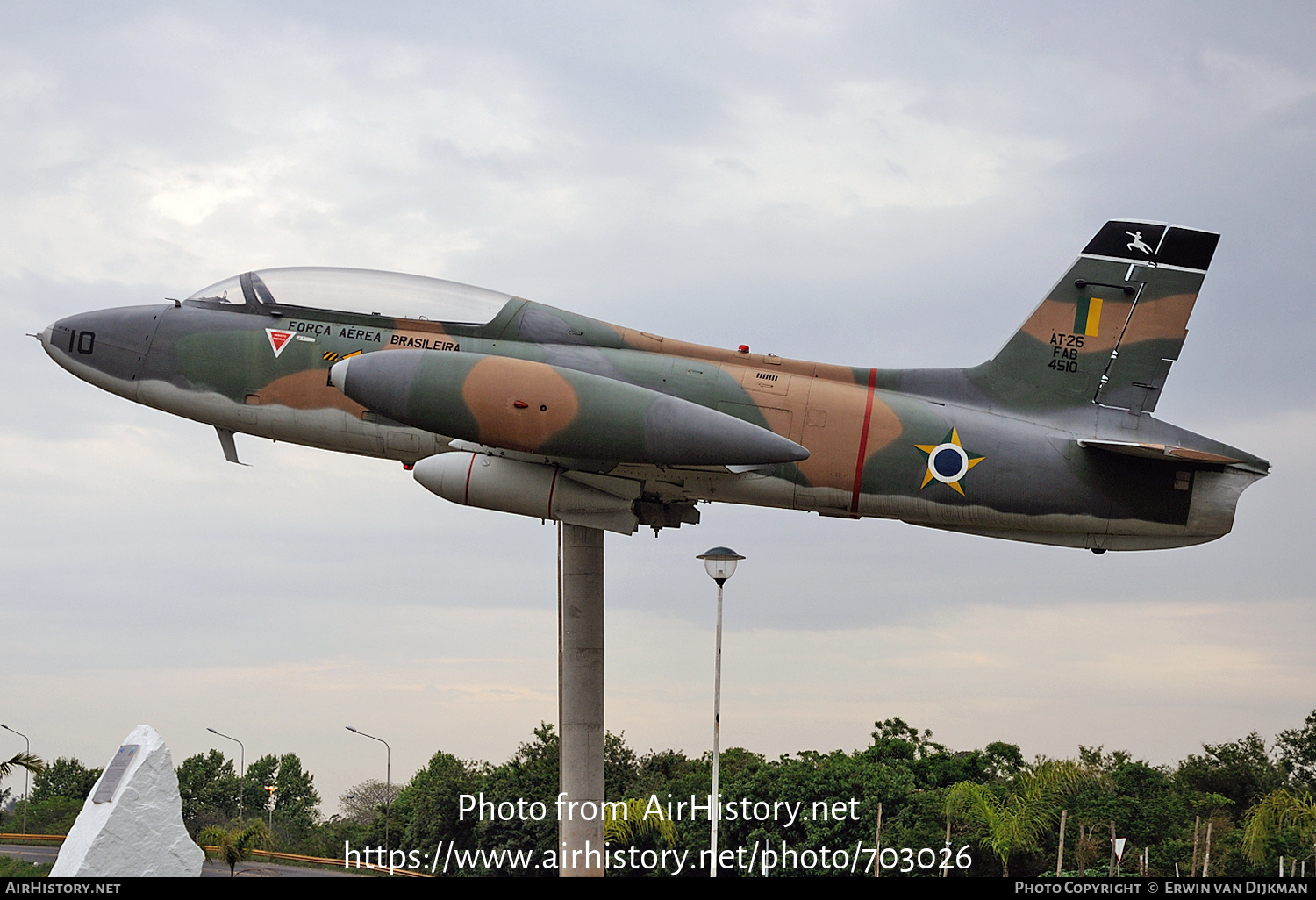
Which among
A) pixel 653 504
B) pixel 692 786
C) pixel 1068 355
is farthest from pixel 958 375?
pixel 692 786

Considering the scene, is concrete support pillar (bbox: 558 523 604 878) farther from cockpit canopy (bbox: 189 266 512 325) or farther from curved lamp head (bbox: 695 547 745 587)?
cockpit canopy (bbox: 189 266 512 325)

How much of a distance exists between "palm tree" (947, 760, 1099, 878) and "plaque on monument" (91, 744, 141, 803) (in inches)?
867

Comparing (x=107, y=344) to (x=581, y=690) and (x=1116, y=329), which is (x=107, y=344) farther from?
(x=1116, y=329)

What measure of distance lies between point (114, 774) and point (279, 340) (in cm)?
750

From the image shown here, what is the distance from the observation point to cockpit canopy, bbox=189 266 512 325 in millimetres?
16203

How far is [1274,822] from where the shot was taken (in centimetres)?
2895

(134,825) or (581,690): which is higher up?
(581,690)

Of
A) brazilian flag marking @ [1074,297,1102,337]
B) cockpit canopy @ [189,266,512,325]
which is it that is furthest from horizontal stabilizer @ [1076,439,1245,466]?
cockpit canopy @ [189,266,512,325]

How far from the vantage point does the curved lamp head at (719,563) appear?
16938 mm

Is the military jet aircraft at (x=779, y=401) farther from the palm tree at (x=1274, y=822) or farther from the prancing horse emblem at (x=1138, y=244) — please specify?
the palm tree at (x=1274, y=822)

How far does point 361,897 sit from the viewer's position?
30.8 ft

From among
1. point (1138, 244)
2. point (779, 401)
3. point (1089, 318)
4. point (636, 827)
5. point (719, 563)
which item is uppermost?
point (1138, 244)

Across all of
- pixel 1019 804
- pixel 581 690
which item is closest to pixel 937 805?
pixel 1019 804

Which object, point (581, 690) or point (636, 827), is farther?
point (636, 827)
